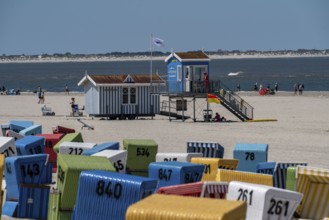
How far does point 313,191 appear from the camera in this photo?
19469 mm

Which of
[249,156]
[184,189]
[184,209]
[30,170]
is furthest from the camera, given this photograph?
[249,156]

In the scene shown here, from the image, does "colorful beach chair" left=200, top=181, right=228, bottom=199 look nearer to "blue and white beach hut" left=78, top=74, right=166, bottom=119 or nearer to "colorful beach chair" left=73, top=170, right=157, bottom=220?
"colorful beach chair" left=73, top=170, right=157, bottom=220

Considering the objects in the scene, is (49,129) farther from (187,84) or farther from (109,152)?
(109,152)

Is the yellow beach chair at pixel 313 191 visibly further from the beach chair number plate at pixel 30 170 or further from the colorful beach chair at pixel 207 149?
the colorful beach chair at pixel 207 149

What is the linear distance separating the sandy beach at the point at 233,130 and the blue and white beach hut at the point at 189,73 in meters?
1.96

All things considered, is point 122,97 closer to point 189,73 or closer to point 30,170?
point 189,73

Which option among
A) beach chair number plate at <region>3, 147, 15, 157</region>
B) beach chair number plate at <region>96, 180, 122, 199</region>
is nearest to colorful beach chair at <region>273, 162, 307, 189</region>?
beach chair number plate at <region>96, 180, 122, 199</region>

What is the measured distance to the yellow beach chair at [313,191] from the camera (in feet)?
63.1

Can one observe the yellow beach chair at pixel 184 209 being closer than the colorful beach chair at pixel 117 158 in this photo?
Yes

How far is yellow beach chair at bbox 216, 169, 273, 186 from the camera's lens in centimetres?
1991

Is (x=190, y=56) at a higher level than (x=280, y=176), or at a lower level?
higher

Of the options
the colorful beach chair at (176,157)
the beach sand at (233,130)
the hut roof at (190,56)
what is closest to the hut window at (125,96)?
the beach sand at (233,130)

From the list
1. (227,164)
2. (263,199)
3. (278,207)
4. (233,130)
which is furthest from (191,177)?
(233,130)

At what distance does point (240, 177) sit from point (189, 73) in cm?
2768
